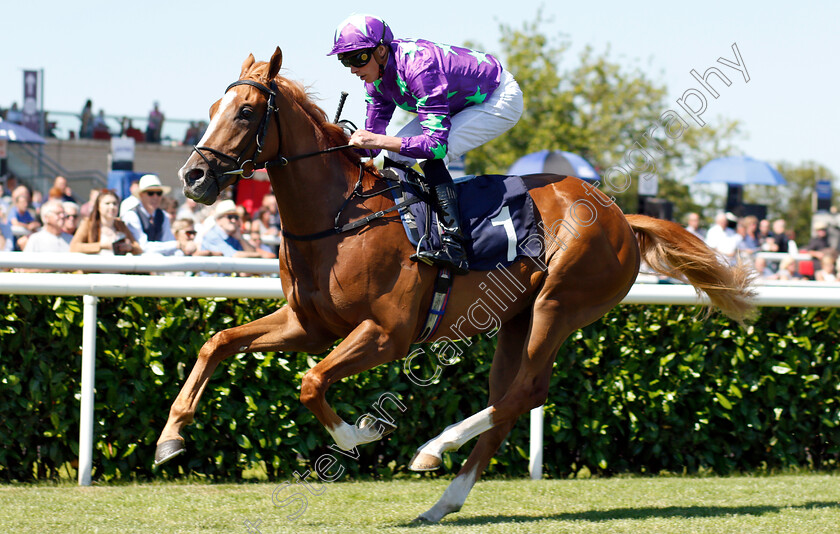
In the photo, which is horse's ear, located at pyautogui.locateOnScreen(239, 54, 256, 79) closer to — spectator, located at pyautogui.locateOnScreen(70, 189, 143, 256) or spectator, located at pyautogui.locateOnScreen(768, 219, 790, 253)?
spectator, located at pyautogui.locateOnScreen(70, 189, 143, 256)

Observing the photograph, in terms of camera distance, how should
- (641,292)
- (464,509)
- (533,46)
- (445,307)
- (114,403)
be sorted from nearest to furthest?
1. (445,307)
2. (464,509)
3. (114,403)
4. (641,292)
5. (533,46)

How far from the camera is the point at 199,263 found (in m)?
5.12

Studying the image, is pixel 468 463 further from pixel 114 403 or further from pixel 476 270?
pixel 114 403

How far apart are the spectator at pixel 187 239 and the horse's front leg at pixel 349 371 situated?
3.56 m

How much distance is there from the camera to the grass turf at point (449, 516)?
12.8 feet

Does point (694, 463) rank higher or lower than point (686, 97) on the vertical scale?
lower

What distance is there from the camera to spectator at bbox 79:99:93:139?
2595cm

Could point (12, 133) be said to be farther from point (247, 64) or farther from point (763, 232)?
point (763, 232)

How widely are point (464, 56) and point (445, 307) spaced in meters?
1.10

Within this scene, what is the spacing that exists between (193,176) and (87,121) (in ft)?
79.3

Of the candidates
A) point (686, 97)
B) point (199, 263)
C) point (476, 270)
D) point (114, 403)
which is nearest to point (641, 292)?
point (686, 97)

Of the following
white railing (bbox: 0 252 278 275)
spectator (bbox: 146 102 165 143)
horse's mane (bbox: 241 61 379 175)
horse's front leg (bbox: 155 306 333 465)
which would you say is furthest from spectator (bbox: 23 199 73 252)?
spectator (bbox: 146 102 165 143)

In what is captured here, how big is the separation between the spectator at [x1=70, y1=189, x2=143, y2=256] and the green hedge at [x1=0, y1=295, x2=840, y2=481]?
1954 mm

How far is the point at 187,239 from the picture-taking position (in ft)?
25.4
